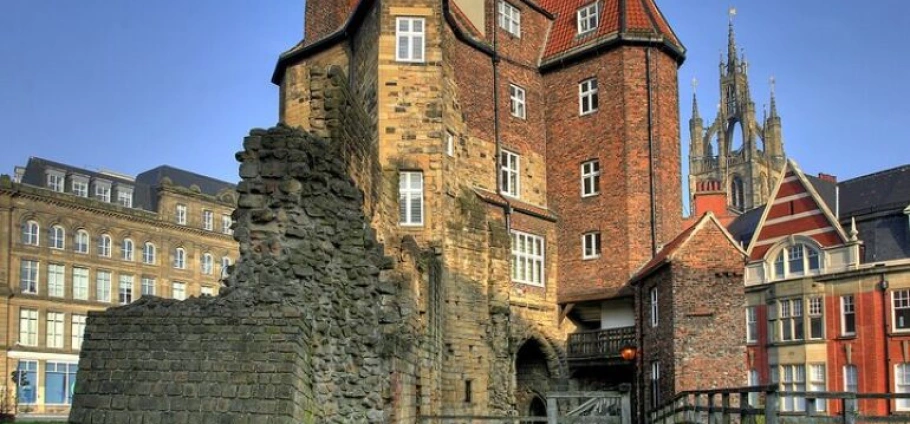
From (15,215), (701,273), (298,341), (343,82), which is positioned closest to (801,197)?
(701,273)

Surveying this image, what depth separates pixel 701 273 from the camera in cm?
2845

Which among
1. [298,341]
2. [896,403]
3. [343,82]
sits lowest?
[896,403]

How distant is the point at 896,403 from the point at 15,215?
49.0m

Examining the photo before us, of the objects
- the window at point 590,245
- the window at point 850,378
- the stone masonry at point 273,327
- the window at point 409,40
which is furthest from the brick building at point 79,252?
the stone masonry at point 273,327

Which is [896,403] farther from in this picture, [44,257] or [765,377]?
[44,257]

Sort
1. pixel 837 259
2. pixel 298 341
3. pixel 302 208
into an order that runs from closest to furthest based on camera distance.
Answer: pixel 298 341, pixel 302 208, pixel 837 259

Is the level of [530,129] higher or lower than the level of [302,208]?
higher

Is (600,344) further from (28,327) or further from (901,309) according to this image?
(28,327)

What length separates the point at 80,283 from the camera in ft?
209

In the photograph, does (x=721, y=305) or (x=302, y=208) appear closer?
(x=302, y=208)

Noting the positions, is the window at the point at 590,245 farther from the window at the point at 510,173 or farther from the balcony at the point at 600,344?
the window at the point at 510,173

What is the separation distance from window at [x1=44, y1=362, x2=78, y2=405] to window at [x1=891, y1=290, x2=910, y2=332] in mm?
46296

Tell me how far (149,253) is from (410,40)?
148ft

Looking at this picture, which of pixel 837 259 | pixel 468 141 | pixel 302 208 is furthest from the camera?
pixel 837 259
